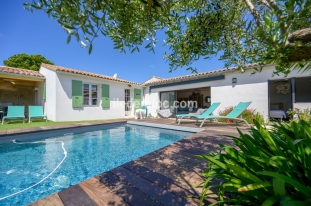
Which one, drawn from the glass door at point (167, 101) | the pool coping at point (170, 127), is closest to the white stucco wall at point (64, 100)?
the pool coping at point (170, 127)

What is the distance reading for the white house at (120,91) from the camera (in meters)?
7.95

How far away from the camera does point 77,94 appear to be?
387 inches

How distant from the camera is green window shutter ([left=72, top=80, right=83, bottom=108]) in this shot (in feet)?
31.6

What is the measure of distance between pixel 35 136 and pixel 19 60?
2162 cm

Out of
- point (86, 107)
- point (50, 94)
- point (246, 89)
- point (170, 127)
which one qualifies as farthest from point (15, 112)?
point (246, 89)

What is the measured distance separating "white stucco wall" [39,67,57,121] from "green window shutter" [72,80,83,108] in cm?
108

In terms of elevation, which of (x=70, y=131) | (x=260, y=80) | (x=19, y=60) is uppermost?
(x=19, y=60)

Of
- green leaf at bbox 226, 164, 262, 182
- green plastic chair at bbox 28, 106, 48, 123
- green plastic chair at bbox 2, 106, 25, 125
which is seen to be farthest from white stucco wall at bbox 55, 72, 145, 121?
green leaf at bbox 226, 164, 262, 182

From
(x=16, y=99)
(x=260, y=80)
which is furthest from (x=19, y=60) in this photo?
(x=260, y=80)

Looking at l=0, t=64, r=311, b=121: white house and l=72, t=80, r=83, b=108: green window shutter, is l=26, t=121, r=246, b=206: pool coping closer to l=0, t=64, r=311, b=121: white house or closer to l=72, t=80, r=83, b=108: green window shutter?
l=0, t=64, r=311, b=121: white house

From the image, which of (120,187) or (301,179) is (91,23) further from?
(301,179)

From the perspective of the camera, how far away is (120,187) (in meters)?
1.73

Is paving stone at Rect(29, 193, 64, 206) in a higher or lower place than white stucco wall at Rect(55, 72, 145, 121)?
lower

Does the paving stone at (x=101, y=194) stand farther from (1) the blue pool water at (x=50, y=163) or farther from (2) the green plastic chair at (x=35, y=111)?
(2) the green plastic chair at (x=35, y=111)
